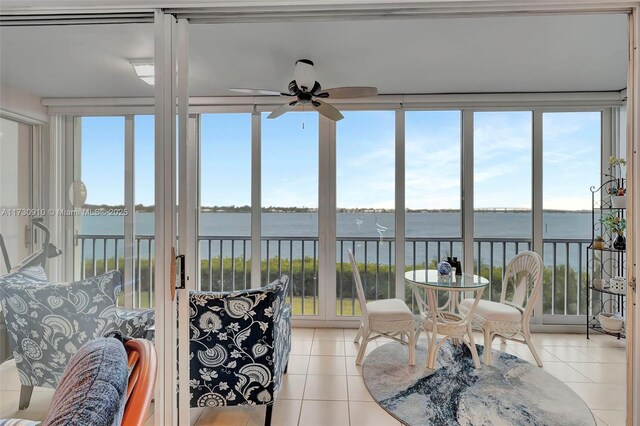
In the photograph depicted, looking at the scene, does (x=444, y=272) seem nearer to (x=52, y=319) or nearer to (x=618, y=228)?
(x=618, y=228)

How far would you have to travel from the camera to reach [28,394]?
1.61m

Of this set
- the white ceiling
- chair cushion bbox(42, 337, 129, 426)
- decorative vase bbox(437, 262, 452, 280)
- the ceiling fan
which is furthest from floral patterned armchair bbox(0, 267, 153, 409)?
decorative vase bbox(437, 262, 452, 280)

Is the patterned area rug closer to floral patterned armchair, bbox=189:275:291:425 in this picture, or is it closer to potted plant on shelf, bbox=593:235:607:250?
floral patterned armchair, bbox=189:275:291:425

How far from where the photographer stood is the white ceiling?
1.52 m

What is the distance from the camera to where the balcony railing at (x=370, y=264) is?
11.8 feet

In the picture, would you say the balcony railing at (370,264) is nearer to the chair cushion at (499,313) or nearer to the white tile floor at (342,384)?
the white tile floor at (342,384)

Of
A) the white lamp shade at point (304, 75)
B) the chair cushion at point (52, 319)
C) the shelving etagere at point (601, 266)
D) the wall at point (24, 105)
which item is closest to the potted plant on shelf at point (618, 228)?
the shelving etagere at point (601, 266)

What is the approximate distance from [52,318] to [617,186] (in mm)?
4935

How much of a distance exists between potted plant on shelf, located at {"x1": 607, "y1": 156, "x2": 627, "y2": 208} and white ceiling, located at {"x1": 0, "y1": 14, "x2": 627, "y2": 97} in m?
0.85

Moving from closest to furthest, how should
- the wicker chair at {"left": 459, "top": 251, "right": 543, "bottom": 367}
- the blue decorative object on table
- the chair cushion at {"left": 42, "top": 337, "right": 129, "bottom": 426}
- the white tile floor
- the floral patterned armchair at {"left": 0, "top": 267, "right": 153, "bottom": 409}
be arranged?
the chair cushion at {"left": 42, "top": 337, "right": 129, "bottom": 426} → the floral patterned armchair at {"left": 0, "top": 267, "right": 153, "bottom": 409} → the white tile floor → the wicker chair at {"left": 459, "top": 251, "right": 543, "bottom": 367} → the blue decorative object on table

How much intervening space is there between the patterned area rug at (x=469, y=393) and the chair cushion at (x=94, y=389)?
1900 mm

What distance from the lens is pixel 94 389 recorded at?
61 centimetres

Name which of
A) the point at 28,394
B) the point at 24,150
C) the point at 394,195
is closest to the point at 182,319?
the point at 28,394

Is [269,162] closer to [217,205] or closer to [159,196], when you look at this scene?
[217,205]
